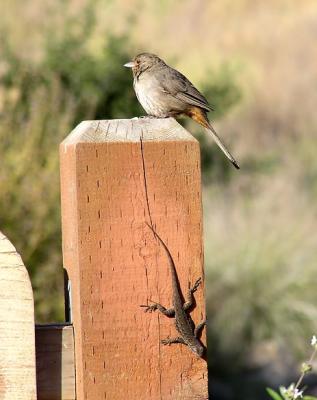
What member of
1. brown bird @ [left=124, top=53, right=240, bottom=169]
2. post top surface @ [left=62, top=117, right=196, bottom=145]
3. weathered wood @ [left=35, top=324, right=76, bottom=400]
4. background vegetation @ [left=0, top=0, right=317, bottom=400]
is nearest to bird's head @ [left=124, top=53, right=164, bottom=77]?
brown bird @ [left=124, top=53, right=240, bottom=169]

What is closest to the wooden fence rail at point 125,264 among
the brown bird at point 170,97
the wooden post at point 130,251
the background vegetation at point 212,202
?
the wooden post at point 130,251

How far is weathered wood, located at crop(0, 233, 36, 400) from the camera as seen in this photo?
1.78 meters

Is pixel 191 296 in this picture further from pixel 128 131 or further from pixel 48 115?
pixel 48 115

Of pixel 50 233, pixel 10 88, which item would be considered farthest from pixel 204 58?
pixel 50 233

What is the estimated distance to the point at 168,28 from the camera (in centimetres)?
2684

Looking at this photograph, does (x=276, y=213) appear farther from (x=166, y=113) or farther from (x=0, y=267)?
(x=0, y=267)

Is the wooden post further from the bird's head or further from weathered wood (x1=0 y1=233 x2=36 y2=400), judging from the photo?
the bird's head

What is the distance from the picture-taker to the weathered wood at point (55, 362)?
1.84m

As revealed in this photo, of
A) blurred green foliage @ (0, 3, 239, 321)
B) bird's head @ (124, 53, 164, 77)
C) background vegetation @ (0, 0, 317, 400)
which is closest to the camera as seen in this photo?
bird's head @ (124, 53, 164, 77)

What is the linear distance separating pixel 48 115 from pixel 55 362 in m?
6.31

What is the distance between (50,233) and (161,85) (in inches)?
111

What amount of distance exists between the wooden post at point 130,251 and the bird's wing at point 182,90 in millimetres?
2597

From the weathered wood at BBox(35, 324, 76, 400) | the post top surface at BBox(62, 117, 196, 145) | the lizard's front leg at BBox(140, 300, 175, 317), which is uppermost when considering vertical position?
the post top surface at BBox(62, 117, 196, 145)

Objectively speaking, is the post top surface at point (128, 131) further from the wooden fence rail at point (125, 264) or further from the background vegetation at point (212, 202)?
the background vegetation at point (212, 202)
